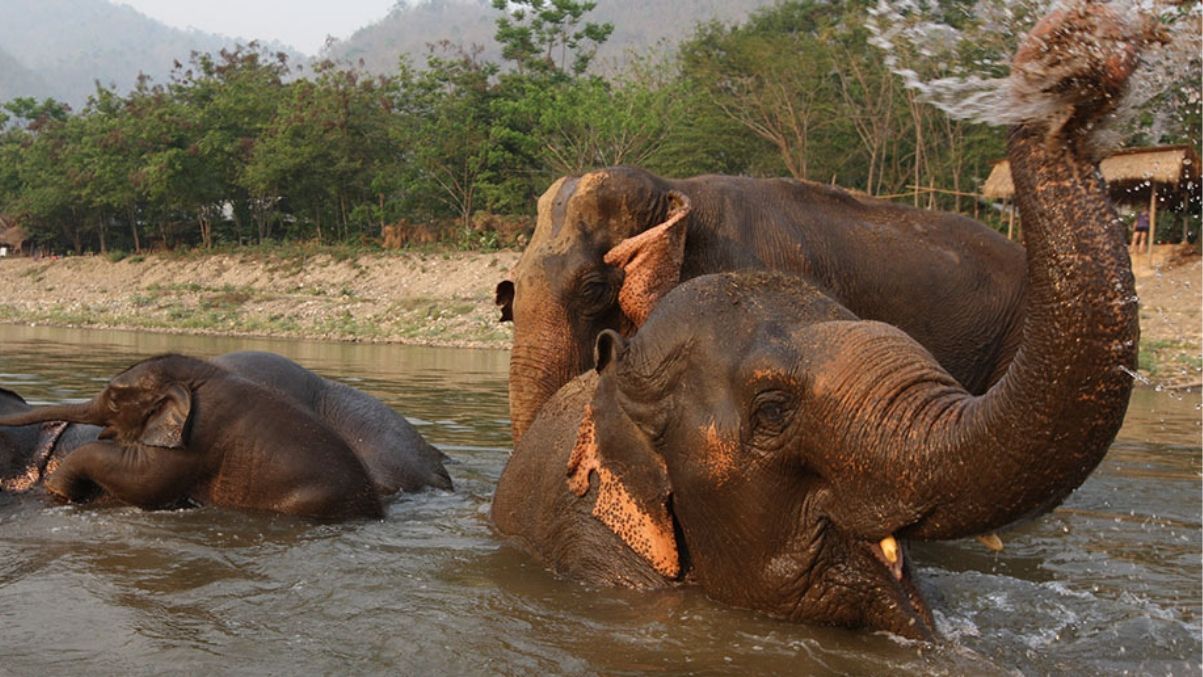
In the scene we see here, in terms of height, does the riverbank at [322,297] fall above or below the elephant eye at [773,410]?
below

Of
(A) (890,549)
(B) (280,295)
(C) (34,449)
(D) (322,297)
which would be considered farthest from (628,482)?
(B) (280,295)

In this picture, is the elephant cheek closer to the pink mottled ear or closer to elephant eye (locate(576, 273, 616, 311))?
the pink mottled ear

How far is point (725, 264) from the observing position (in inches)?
248

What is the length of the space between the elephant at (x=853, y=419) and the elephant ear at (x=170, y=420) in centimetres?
227

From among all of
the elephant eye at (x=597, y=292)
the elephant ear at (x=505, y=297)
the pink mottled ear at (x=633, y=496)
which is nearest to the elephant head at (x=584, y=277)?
the elephant eye at (x=597, y=292)

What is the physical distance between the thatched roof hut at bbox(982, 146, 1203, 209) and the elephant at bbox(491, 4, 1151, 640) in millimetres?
24321

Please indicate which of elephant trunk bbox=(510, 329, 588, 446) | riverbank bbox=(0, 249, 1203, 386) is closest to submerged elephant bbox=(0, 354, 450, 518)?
elephant trunk bbox=(510, 329, 588, 446)

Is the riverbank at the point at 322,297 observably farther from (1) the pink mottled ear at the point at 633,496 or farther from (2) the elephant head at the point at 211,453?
(1) the pink mottled ear at the point at 633,496

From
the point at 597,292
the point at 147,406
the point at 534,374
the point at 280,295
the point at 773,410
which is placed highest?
the point at 597,292

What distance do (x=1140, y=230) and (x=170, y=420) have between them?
2766cm

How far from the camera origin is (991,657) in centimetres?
367

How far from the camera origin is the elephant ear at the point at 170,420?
6.08 metres

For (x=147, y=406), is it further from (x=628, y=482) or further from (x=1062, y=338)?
(x=1062, y=338)

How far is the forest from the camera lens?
132 ft
